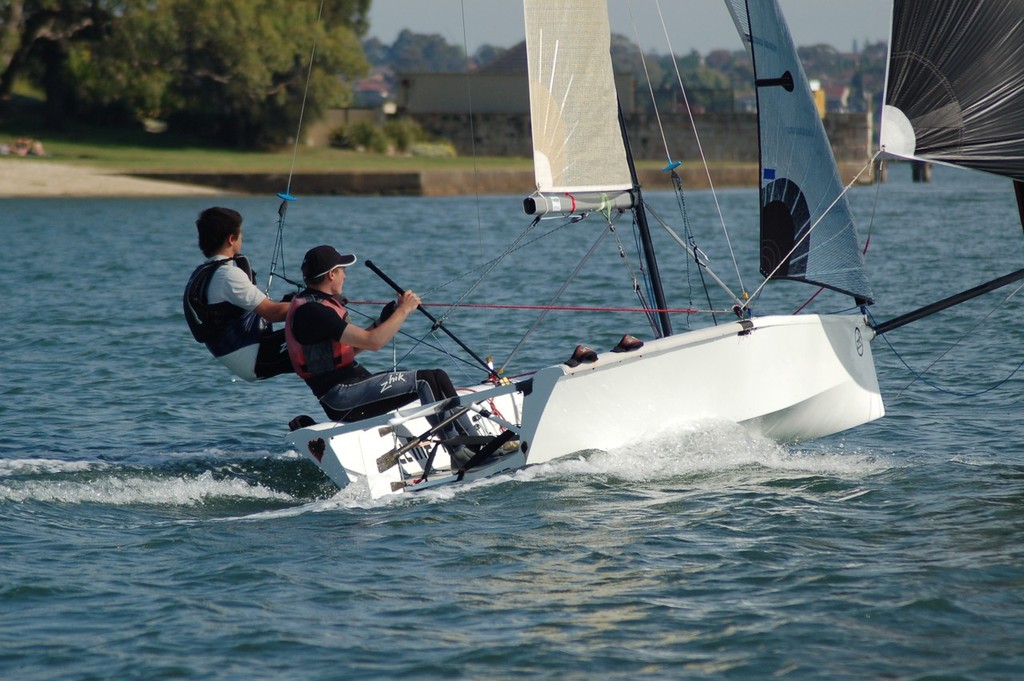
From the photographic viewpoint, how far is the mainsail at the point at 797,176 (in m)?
7.60

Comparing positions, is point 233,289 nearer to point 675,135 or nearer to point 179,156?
point 179,156

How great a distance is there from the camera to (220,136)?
48.1 m

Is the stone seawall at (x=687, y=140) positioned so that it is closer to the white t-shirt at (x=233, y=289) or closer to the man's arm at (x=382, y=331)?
the white t-shirt at (x=233, y=289)

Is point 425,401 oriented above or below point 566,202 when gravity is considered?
below

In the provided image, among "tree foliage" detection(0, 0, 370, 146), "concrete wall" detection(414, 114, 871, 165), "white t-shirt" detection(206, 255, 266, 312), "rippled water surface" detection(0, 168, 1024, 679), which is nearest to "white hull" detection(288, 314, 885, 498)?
"rippled water surface" detection(0, 168, 1024, 679)

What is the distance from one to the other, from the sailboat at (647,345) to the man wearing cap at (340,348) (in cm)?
12

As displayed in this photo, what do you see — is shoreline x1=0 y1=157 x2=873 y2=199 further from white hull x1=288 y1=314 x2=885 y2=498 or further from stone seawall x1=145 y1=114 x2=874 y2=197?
white hull x1=288 y1=314 x2=885 y2=498

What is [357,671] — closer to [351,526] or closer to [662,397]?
[351,526]

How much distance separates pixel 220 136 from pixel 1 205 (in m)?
15.0

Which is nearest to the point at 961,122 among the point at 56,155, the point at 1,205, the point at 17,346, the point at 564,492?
the point at 564,492

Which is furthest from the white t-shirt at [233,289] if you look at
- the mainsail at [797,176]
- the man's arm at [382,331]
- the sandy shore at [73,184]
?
the sandy shore at [73,184]

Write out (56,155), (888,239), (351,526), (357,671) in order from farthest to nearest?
(56,155)
(888,239)
(351,526)
(357,671)

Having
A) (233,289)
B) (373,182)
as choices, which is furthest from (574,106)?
(373,182)

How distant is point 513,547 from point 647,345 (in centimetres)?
139
